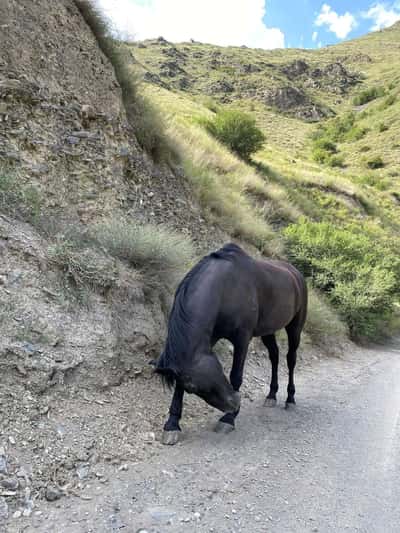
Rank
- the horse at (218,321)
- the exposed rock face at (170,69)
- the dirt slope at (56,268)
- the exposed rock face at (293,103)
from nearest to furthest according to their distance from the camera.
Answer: the dirt slope at (56,268) < the horse at (218,321) < the exposed rock face at (170,69) < the exposed rock face at (293,103)

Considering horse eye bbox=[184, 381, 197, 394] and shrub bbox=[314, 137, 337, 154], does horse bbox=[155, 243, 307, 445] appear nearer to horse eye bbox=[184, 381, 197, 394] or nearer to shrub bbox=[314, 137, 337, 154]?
horse eye bbox=[184, 381, 197, 394]

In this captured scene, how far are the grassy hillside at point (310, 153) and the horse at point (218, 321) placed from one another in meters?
5.21

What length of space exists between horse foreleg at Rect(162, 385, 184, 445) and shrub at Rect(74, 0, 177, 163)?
5.88 metres

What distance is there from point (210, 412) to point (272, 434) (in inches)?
28.9

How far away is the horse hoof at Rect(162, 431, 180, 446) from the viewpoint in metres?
3.96

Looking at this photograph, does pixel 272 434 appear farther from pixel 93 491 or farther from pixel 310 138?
pixel 310 138

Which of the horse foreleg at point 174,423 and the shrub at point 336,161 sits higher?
the shrub at point 336,161

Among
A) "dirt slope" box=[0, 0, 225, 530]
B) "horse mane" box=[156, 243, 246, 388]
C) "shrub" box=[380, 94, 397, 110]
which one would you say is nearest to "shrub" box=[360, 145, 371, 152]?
"shrub" box=[380, 94, 397, 110]

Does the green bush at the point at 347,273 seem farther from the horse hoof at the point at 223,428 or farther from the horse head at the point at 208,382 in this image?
the horse head at the point at 208,382

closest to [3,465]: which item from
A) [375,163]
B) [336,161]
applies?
[336,161]

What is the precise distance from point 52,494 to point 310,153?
149ft

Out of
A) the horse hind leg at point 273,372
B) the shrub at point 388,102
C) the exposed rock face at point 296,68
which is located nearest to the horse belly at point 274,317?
the horse hind leg at point 273,372

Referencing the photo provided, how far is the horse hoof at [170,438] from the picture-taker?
3957mm

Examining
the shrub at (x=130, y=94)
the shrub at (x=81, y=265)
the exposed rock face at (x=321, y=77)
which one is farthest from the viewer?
the exposed rock face at (x=321, y=77)
